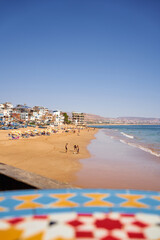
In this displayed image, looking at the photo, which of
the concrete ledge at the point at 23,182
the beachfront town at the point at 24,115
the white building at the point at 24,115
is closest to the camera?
the concrete ledge at the point at 23,182

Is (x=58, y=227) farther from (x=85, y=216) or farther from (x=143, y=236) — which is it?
(x=143, y=236)

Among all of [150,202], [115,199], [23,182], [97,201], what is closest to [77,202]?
[97,201]

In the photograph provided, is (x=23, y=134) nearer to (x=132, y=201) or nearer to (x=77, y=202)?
(x=77, y=202)

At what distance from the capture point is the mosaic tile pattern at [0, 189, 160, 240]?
201 centimetres

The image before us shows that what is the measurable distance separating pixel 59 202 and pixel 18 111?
313 feet

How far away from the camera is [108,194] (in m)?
3.17

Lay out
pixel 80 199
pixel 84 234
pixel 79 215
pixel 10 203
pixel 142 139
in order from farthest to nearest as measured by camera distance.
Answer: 1. pixel 142 139
2. pixel 80 199
3. pixel 10 203
4. pixel 79 215
5. pixel 84 234

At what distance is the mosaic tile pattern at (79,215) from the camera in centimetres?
201

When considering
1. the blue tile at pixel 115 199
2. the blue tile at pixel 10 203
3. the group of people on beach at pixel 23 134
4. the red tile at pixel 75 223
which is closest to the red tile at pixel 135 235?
the red tile at pixel 75 223

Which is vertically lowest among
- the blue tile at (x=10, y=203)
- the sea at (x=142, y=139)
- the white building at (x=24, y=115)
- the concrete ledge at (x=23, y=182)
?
the sea at (x=142, y=139)

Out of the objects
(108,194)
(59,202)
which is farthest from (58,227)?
(108,194)

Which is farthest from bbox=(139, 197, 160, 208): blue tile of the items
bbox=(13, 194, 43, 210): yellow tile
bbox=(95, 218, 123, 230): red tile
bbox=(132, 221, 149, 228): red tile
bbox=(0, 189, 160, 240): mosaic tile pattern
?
bbox=(13, 194, 43, 210): yellow tile

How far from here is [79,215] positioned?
2.43 meters

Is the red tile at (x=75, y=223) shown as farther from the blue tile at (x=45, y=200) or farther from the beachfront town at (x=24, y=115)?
the beachfront town at (x=24, y=115)
